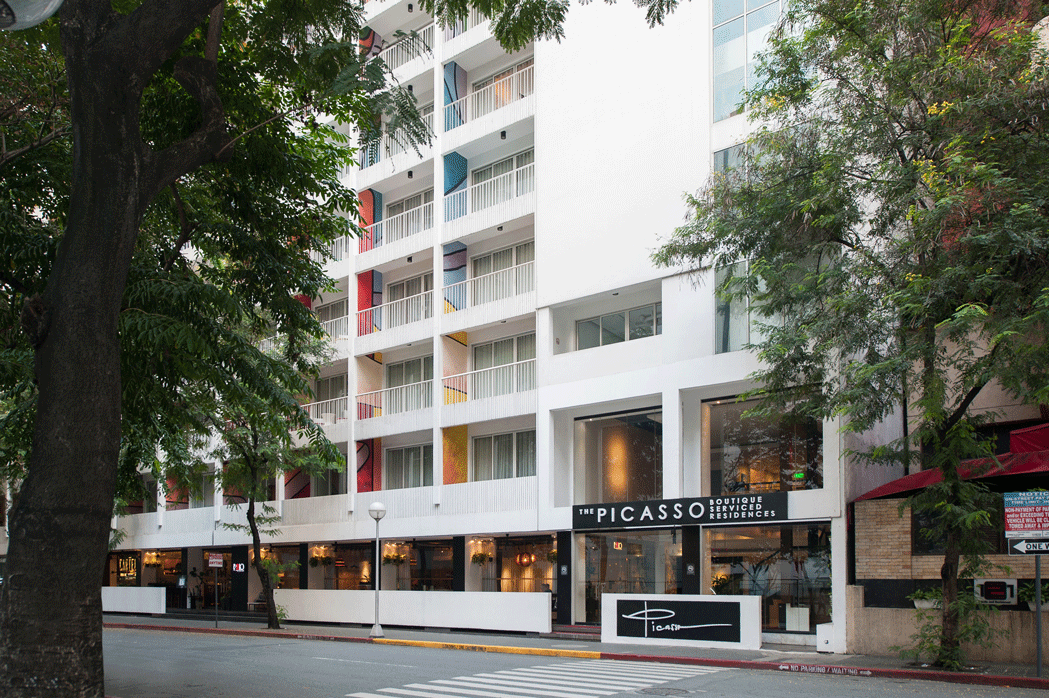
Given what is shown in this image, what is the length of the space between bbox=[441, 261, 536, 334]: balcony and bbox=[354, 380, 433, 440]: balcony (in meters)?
2.57

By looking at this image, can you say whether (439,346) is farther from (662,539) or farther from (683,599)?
(683,599)

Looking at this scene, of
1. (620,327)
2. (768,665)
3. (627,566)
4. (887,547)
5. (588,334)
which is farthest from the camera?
(588,334)

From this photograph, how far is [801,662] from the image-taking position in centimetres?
1770

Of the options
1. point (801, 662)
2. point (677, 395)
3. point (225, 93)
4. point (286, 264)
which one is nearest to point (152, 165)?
point (225, 93)

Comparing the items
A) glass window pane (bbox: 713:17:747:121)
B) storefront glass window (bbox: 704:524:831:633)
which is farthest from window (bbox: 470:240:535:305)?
storefront glass window (bbox: 704:524:831:633)

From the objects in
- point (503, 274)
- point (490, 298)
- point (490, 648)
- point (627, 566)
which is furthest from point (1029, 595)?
point (490, 298)

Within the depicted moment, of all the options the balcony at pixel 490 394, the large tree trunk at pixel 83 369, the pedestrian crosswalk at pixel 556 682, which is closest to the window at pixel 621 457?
the balcony at pixel 490 394

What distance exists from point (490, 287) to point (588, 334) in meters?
4.33

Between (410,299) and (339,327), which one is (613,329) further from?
(339,327)

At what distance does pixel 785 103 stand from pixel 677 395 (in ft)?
27.8

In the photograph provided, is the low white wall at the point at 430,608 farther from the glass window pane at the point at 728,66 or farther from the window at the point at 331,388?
the glass window pane at the point at 728,66

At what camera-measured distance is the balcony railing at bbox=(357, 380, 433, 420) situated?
106 feet

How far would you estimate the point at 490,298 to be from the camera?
30672 mm

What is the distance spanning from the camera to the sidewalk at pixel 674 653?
15844mm
